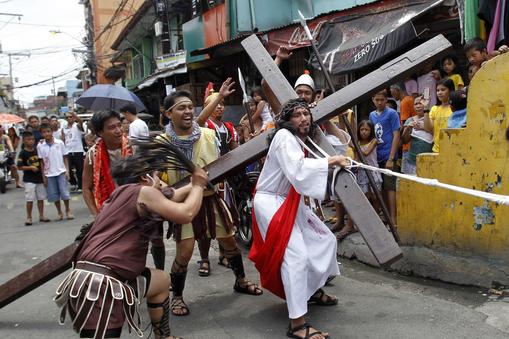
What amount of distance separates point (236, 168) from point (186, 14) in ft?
51.6

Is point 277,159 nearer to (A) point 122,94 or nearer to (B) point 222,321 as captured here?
(B) point 222,321

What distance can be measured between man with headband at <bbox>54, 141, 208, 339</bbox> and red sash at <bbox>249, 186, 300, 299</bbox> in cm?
83

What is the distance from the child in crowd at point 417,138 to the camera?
505cm

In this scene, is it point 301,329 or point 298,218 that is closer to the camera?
point 301,329

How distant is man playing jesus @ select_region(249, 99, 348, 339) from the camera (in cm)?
315

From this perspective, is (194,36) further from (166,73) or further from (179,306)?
(179,306)

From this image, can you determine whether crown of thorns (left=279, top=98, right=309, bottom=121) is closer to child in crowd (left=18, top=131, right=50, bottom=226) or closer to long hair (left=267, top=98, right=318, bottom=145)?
long hair (left=267, top=98, right=318, bottom=145)

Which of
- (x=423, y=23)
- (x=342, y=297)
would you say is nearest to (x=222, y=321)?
(x=342, y=297)

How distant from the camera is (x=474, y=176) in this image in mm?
3889

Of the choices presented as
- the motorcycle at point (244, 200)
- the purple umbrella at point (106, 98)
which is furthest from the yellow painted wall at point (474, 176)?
the purple umbrella at point (106, 98)

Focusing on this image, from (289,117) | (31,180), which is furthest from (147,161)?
(31,180)

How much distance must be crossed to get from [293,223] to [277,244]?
19 cm

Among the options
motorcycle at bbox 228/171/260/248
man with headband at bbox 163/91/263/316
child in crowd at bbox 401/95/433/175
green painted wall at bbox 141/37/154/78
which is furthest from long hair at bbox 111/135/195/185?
green painted wall at bbox 141/37/154/78

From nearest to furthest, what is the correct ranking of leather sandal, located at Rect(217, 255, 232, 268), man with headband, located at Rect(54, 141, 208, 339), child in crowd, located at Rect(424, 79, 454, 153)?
man with headband, located at Rect(54, 141, 208, 339), child in crowd, located at Rect(424, 79, 454, 153), leather sandal, located at Rect(217, 255, 232, 268)
